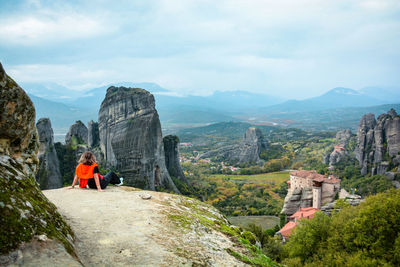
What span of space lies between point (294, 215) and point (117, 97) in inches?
1249

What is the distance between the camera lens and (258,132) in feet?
347

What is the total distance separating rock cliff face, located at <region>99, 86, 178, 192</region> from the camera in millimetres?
40781

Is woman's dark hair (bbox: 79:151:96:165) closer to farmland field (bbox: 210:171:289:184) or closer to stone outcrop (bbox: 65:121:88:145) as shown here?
stone outcrop (bbox: 65:121:88:145)

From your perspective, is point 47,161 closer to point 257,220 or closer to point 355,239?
point 257,220

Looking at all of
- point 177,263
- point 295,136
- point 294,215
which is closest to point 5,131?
point 177,263

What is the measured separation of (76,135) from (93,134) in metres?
6.00

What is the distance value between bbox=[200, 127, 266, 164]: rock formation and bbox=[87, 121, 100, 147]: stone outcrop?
64.4 m

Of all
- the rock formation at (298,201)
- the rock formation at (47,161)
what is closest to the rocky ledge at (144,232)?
the rock formation at (47,161)

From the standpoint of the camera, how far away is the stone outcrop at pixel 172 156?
166ft

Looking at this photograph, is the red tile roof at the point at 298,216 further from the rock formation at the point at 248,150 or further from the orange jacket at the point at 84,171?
the rock formation at the point at 248,150

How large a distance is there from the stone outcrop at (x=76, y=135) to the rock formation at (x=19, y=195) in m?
35.8

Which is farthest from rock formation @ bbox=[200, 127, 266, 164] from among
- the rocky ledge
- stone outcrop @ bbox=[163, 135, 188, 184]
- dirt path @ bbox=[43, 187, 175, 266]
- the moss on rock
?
the moss on rock

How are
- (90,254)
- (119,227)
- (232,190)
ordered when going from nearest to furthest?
(90,254)
(119,227)
(232,190)

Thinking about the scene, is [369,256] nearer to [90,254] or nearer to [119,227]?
[119,227]
